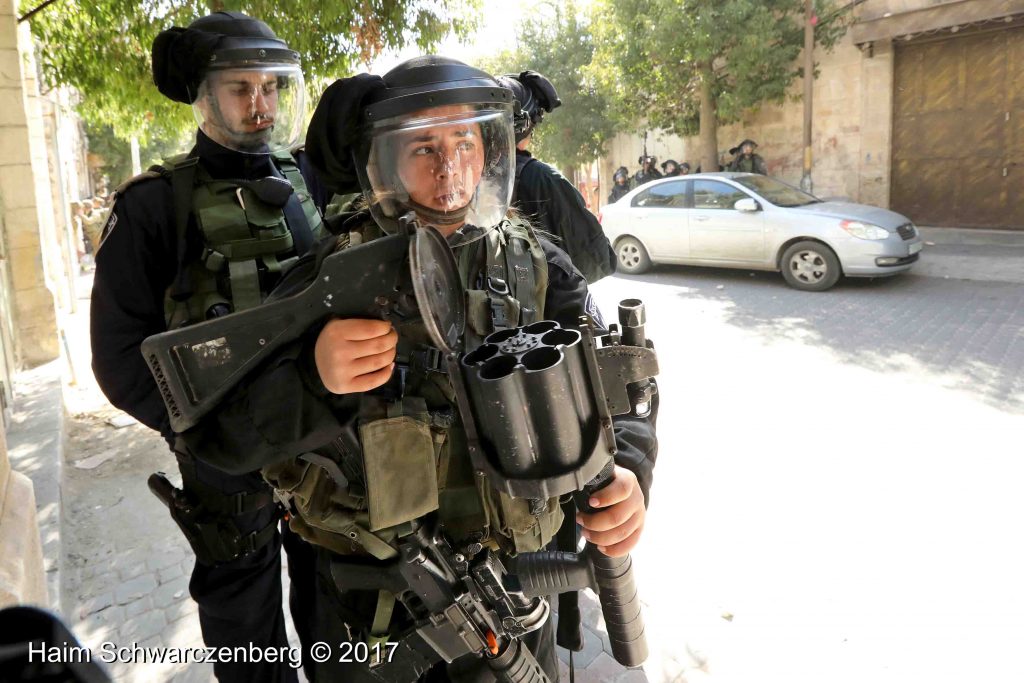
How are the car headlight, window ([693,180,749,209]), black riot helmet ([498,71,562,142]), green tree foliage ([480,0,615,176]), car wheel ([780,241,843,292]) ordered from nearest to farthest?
1. black riot helmet ([498,71,562,142])
2. the car headlight
3. car wheel ([780,241,843,292])
4. window ([693,180,749,209])
5. green tree foliage ([480,0,615,176])

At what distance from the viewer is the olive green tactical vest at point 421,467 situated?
1.31 m

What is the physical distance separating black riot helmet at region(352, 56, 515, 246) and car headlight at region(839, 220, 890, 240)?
7.33 metres

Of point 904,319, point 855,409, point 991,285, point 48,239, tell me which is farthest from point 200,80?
point 991,285

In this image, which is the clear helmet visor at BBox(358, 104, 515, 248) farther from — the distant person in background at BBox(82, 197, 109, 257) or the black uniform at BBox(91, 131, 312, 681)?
the distant person in background at BBox(82, 197, 109, 257)

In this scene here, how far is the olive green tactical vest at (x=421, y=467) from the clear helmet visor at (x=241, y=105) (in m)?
0.74

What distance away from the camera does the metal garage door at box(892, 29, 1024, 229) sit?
1089 centimetres

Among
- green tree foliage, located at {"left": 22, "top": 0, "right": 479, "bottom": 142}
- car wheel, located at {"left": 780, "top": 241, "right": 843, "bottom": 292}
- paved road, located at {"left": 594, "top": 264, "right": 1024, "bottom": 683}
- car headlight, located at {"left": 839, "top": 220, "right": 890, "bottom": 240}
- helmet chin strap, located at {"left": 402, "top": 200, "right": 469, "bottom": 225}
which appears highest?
green tree foliage, located at {"left": 22, "top": 0, "right": 479, "bottom": 142}

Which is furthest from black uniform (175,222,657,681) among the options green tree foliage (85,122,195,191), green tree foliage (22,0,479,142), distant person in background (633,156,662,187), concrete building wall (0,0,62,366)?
green tree foliage (85,122,195,191)

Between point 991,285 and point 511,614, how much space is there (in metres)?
8.25

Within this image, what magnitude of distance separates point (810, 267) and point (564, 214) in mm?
5996

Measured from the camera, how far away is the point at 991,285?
768 cm

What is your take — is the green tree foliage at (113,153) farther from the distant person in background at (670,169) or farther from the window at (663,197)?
the window at (663,197)

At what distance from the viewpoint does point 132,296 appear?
1.74 m

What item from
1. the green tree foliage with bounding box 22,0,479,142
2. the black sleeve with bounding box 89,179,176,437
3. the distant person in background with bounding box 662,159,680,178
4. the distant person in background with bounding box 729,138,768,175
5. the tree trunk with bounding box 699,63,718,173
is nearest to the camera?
the black sleeve with bounding box 89,179,176,437
